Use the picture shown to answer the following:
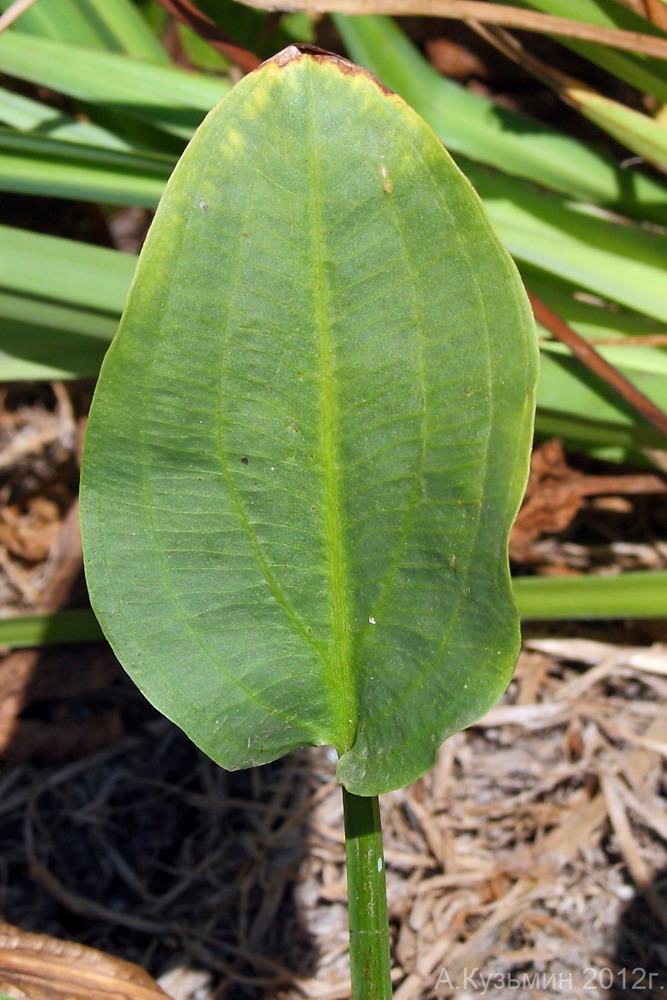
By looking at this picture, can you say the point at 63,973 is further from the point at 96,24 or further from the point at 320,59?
the point at 96,24

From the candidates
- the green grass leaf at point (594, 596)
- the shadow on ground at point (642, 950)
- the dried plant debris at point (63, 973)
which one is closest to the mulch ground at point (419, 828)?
the shadow on ground at point (642, 950)

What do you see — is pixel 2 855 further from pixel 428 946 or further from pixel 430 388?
pixel 430 388

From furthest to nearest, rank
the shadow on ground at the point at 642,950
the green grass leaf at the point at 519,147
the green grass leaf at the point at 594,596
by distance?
the green grass leaf at the point at 519,147 < the green grass leaf at the point at 594,596 < the shadow on ground at the point at 642,950

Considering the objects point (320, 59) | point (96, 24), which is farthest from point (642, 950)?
point (96, 24)

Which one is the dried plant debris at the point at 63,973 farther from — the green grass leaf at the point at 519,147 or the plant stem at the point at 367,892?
the green grass leaf at the point at 519,147

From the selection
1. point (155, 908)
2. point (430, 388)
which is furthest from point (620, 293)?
point (155, 908)

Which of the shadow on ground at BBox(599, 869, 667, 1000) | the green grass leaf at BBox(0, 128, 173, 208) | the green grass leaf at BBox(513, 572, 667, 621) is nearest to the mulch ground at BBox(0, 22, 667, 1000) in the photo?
the shadow on ground at BBox(599, 869, 667, 1000)

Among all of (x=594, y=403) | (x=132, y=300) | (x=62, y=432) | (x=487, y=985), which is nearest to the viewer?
(x=132, y=300)
